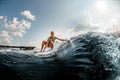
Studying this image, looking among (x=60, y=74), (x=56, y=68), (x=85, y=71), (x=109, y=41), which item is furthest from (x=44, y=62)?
(x=109, y=41)

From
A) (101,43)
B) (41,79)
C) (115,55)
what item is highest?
(101,43)

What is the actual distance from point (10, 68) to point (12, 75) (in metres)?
0.51

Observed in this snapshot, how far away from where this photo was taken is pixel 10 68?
7785 millimetres

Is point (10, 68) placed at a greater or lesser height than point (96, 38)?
lesser

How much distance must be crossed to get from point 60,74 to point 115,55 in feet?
7.00

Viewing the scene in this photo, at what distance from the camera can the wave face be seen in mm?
6930

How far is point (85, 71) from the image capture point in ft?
22.8

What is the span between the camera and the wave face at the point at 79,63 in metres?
6.93

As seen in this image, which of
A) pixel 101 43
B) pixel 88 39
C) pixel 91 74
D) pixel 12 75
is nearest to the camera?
pixel 91 74

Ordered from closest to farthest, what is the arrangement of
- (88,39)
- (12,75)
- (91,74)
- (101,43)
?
(91,74) < (12,75) < (101,43) < (88,39)

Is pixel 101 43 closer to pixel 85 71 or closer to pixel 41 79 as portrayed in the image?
pixel 85 71

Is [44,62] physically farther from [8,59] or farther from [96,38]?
[96,38]

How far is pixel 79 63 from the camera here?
748cm

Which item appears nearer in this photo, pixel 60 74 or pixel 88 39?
pixel 60 74
